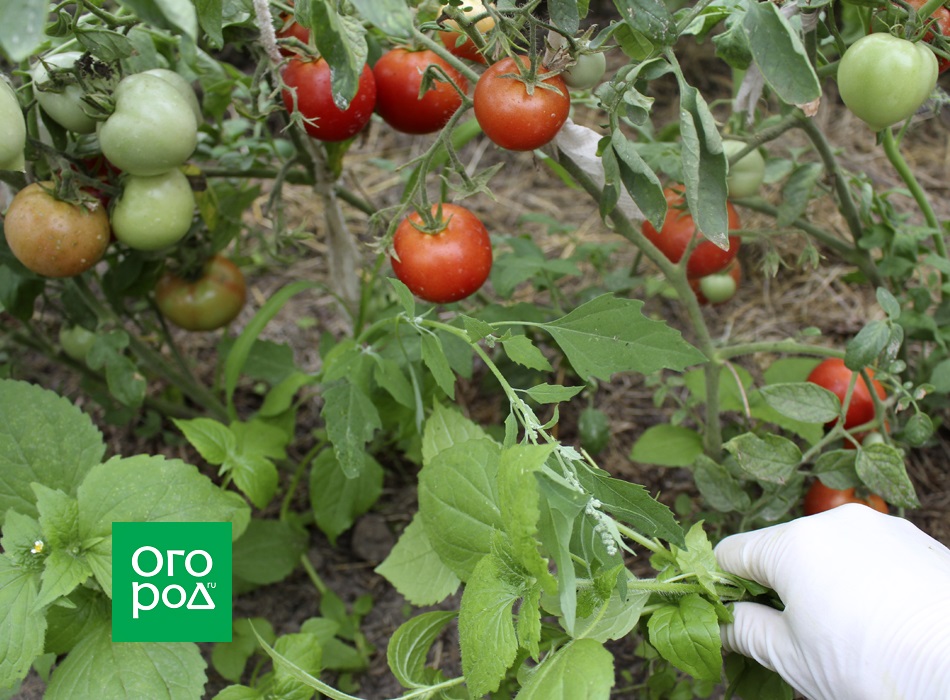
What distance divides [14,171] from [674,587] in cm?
108

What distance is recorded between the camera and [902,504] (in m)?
1.10

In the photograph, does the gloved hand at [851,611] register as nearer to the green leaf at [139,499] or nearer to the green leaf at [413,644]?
the green leaf at [413,644]

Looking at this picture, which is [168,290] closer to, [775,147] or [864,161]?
[775,147]

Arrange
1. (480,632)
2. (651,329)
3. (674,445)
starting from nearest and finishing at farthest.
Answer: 1. (480,632)
2. (651,329)
3. (674,445)

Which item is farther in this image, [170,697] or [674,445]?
[674,445]

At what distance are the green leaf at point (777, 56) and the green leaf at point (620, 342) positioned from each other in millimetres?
306

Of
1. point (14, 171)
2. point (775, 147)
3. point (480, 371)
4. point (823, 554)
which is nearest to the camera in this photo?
A: point (823, 554)

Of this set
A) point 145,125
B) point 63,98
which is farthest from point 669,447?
point 63,98

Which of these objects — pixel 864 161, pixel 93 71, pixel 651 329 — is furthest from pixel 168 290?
pixel 864 161

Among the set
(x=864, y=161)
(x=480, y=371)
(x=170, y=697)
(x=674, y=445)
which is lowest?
(x=480, y=371)

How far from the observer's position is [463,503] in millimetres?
995

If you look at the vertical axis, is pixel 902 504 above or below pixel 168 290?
above

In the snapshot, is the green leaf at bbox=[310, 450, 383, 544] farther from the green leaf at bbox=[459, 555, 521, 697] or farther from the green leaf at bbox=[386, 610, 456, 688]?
the green leaf at bbox=[459, 555, 521, 697]

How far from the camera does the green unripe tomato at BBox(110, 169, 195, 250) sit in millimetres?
1162
